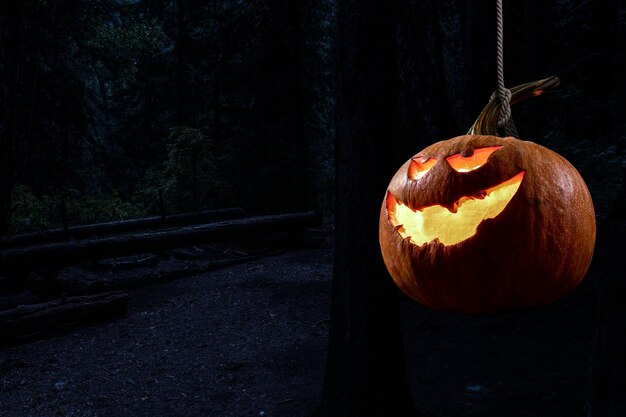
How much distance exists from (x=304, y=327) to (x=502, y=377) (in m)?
3.17

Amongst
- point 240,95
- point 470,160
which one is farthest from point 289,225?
point 470,160

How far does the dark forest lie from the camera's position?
138 inches

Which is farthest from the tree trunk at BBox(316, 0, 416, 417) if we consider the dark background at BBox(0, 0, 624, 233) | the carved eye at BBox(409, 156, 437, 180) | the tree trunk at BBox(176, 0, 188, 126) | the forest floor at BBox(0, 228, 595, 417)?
the tree trunk at BBox(176, 0, 188, 126)

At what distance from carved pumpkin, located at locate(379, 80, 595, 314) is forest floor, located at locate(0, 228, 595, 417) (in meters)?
3.07

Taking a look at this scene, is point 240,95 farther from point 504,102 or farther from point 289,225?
point 504,102

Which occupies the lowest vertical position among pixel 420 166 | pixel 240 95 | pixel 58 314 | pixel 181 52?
pixel 58 314

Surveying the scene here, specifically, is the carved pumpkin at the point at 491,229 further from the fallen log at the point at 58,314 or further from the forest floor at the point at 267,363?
the fallen log at the point at 58,314

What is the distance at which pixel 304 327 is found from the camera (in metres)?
7.36

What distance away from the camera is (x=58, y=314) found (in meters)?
7.64

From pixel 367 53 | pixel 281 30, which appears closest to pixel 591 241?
pixel 367 53

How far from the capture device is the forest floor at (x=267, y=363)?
4941 mm

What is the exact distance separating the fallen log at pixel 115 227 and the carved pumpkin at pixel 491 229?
10.9 metres

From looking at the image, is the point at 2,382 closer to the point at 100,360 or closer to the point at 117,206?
the point at 100,360

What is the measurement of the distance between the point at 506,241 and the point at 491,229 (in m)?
0.05
